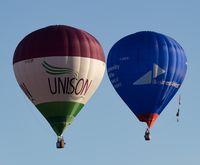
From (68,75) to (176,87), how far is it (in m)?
6.70

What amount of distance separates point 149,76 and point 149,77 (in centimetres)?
6

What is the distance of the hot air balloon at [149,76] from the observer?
207ft

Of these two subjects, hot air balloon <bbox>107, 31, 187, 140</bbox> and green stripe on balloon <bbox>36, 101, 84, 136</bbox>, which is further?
hot air balloon <bbox>107, 31, 187, 140</bbox>

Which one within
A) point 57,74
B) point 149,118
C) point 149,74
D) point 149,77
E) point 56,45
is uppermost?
point 56,45

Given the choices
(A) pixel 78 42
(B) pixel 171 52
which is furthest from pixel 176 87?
(A) pixel 78 42

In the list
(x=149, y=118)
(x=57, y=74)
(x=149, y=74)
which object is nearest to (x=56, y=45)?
(x=57, y=74)

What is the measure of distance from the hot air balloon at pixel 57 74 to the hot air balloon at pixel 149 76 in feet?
7.54

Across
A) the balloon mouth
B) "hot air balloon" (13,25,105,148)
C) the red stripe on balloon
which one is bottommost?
the balloon mouth

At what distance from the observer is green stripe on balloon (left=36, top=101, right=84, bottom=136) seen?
61.2m

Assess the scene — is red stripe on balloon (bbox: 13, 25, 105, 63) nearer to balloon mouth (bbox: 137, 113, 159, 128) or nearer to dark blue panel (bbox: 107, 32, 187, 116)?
dark blue panel (bbox: 107, 32, 187, 116)

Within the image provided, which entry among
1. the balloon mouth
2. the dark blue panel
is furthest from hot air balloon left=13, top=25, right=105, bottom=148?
the balloon mouth

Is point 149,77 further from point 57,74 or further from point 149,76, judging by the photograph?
point 57,74

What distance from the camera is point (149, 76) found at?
63219 mm

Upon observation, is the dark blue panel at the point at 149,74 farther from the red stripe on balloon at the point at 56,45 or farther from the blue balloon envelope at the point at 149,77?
the red stripe on balloon at the point at 56,45
